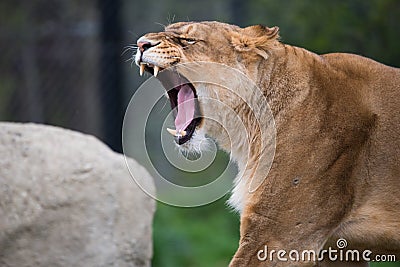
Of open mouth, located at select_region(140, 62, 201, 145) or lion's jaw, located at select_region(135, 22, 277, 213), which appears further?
open mouth, located at select_region(140, 62, 201, 145)

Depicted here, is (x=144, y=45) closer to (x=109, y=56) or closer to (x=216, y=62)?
(x=216, y=62)

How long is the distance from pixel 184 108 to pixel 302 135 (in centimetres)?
48

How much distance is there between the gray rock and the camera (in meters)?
4.20

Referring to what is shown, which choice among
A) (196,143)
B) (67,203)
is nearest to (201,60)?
(196,143)

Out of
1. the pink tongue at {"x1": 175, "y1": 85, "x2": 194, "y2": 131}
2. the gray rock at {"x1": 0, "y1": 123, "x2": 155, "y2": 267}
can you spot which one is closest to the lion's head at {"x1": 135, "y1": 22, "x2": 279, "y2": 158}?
the pink tongue at {"x1": 175, "y1": 85, "x2": 194, "y2": 131}

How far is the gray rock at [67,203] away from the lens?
4195 millimetres

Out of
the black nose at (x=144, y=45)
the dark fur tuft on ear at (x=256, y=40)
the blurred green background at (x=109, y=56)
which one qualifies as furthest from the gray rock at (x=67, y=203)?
the blurred green background at (x=109, y=56)

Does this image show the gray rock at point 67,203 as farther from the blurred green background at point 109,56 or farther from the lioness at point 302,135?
the blurred green background at point 109,56

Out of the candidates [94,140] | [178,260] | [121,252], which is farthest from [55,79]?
[121,252]

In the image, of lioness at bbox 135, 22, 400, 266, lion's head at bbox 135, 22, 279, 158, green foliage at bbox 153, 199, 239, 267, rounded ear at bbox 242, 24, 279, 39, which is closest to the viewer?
lioness at bbox 135, 22, 400, 266

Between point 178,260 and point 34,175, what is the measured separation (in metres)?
2.17

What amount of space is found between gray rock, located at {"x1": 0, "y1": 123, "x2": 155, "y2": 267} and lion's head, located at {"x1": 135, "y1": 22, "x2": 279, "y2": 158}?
983 mm

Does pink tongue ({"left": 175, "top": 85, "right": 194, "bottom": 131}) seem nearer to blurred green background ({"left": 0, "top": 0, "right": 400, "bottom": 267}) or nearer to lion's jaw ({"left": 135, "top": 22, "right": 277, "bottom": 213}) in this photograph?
lion's jaw ({"left": 135, "top": 22, "right": 277, "bottom": 213})

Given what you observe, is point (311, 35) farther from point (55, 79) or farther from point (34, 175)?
point (34, 175)
